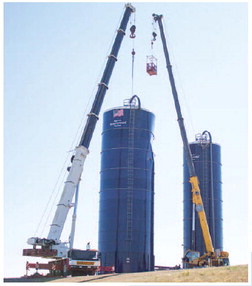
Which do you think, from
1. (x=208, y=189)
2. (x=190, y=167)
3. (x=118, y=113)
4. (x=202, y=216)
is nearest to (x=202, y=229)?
(x=202, y=216)

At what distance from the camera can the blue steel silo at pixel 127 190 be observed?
1515 inches

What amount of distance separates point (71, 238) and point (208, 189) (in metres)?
19.9

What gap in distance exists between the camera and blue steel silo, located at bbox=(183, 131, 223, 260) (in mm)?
47094

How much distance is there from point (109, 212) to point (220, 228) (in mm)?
13784

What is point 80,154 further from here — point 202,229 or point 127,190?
point 202,229

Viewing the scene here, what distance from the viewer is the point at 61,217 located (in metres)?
30.1

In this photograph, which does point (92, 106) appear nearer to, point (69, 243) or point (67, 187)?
point (67, 187)

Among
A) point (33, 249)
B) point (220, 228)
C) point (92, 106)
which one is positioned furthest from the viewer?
point (220, 228)

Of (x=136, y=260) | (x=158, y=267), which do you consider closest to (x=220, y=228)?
(x=158, y=267)

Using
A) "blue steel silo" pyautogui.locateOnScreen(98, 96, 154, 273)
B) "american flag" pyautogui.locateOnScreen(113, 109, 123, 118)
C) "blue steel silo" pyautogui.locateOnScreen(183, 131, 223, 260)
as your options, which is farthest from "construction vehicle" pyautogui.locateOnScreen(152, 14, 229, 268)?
"blue steel silo" pyautogui.locateOnScreen(183, 131, 223, 260)

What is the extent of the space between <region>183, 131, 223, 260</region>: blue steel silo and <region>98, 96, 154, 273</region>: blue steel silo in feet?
26.5

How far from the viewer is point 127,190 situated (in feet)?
129

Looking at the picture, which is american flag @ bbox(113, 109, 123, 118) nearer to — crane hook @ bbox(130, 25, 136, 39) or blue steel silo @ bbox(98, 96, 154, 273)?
blue steel silo @ bbox(98, 96, 154, 273)

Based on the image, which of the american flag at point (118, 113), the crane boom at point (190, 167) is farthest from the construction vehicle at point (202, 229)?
the american flag at point (118, 113)
